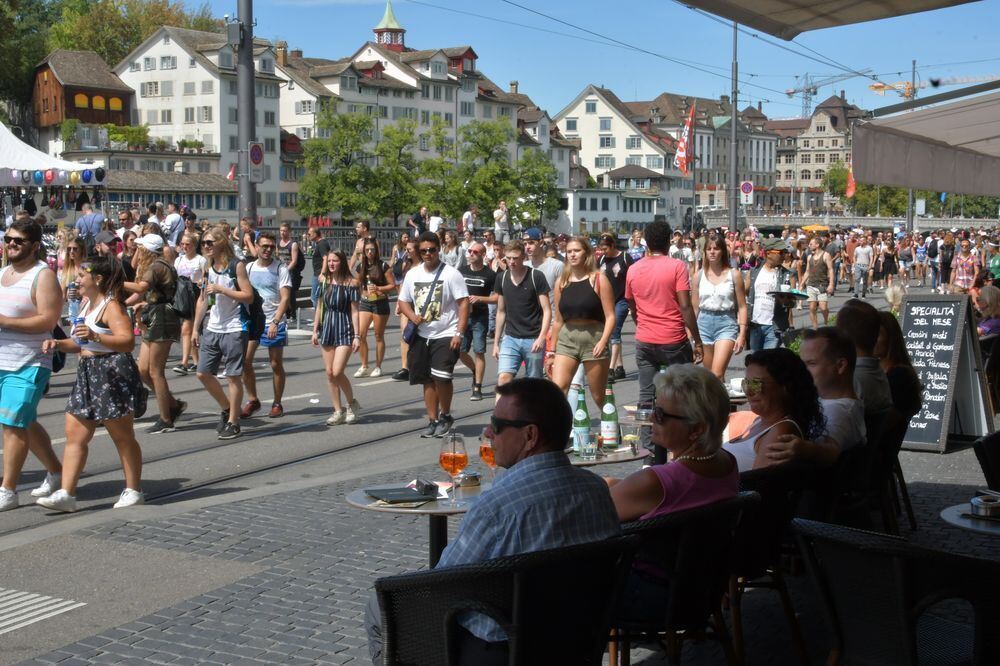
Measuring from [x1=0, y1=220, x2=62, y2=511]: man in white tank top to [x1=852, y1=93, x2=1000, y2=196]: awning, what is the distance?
5160mm

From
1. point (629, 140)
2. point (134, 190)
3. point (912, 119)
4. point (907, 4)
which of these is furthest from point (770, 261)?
point (629, 140)

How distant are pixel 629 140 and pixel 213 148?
71.7 metres

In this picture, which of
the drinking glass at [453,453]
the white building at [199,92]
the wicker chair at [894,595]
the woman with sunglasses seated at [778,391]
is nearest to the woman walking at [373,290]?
the drinking glass at [453,453]

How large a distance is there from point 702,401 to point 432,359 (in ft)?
21.1

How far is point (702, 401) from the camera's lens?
15.6 ft

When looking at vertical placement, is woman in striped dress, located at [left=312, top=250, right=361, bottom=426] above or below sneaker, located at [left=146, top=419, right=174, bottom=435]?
above

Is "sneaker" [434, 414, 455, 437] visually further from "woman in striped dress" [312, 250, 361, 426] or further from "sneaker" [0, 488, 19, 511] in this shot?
"sneaker" [0, 488, 19, 511]

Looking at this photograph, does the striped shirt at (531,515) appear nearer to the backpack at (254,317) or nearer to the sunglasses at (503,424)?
the sunglasses at (503,424)

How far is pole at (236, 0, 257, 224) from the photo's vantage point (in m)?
18.4

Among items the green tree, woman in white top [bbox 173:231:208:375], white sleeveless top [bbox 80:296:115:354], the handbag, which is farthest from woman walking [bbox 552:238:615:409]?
the green tree

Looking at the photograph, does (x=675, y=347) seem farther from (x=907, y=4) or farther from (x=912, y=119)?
(x=907, y=4)

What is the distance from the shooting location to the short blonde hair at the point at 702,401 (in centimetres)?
473

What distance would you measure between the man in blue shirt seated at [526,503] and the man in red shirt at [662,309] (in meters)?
5.88

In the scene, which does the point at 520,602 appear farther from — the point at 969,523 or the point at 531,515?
the point at 969,523
